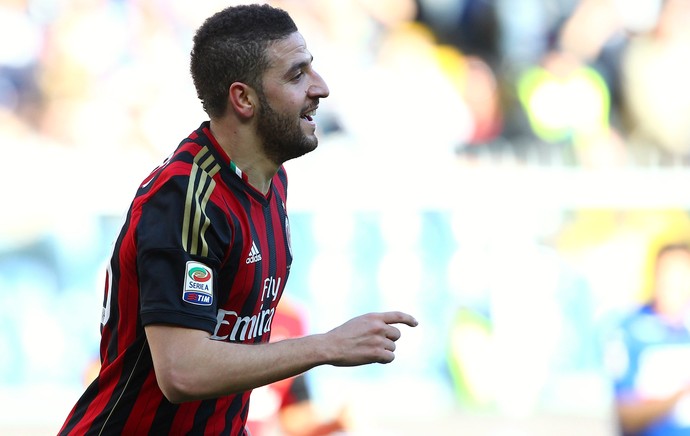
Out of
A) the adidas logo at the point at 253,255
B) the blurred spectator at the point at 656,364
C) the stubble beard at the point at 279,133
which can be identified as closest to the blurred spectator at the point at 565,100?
the blurred spectator at the point at 656,364

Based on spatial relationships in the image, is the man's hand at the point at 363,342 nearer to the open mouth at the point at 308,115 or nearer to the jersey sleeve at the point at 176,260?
the jersey sleeve at the point at 176,260

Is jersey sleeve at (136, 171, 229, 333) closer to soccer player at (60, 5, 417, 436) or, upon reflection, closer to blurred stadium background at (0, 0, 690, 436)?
soccer player at (60, 5, 417, 436)

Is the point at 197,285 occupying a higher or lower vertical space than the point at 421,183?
lower

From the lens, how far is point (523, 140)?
7.56 meters

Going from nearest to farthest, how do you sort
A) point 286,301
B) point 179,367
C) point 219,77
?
point 179,367, point 219,77, point 286,301

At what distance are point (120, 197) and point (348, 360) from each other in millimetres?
5129

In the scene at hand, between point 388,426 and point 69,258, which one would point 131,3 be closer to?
point 69,258

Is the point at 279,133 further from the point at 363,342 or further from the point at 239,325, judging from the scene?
the point at 363,342

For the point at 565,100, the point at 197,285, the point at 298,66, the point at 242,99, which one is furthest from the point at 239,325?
the point at 565,100

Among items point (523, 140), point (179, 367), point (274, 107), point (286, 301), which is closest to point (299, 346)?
point (179, 367)

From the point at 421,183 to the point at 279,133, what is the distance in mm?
4743

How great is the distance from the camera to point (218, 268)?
8.46ft

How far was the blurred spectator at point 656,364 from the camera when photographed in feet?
22.4

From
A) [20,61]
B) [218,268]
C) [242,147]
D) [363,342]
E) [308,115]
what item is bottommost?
[363,342]
